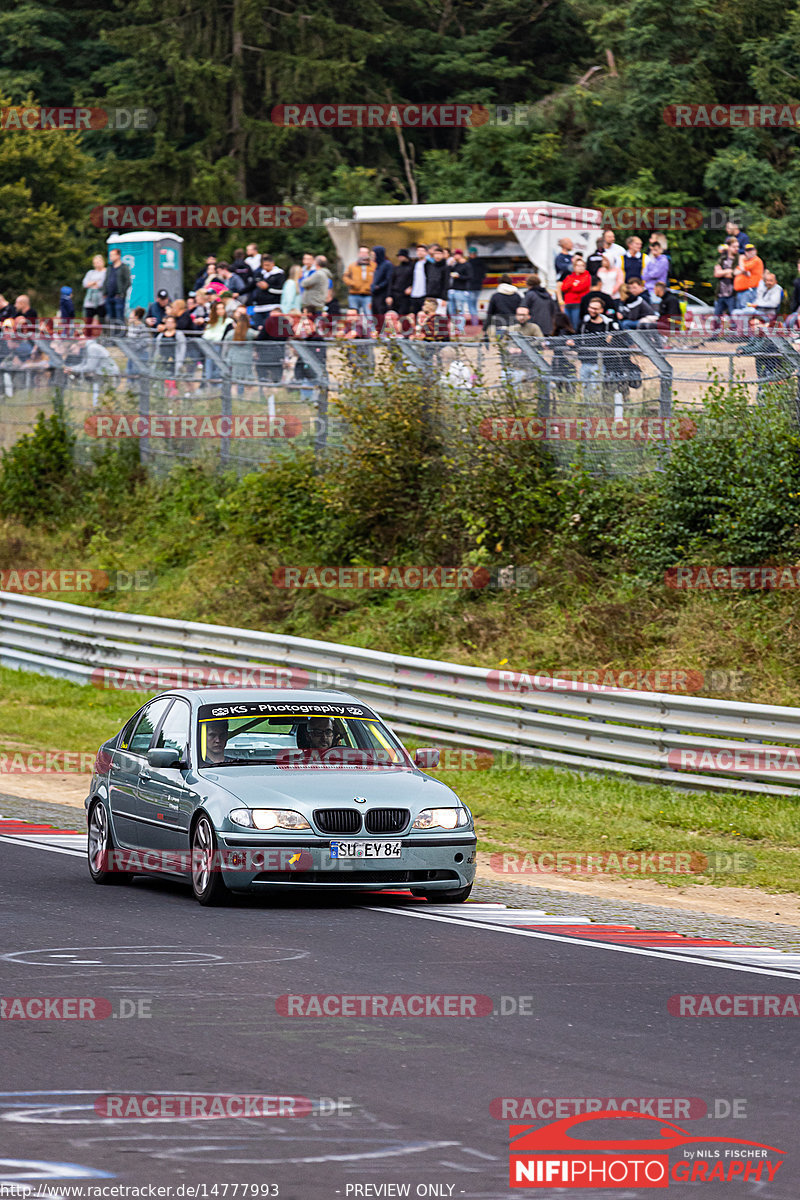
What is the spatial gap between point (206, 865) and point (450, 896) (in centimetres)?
165

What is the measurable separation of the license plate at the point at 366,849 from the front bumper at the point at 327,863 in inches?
1.0

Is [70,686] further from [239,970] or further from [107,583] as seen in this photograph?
[239,970]

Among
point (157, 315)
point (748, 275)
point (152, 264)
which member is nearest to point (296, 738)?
point (748, 275)

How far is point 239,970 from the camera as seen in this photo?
9102mm

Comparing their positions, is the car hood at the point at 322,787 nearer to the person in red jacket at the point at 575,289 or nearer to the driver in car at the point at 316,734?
the driver in car at the point at 316,734

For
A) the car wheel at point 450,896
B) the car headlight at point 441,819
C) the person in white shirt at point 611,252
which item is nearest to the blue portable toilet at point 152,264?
the person in white shirt at point 611,252

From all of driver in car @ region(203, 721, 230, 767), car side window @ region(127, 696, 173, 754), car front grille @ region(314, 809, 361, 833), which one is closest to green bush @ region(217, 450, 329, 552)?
car side window @ region(127, 696, 173, 754)

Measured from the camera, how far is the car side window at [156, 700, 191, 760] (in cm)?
1189

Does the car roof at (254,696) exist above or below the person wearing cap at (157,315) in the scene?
below

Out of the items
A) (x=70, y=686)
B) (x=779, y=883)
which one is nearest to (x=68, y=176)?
(x=70, y=686)

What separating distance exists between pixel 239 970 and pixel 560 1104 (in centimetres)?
290

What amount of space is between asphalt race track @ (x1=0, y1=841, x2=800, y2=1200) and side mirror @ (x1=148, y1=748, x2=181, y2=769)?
0.90m

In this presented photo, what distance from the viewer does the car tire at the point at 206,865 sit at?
1095cm

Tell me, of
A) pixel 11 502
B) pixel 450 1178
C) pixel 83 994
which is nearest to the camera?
pixel 450 1178
